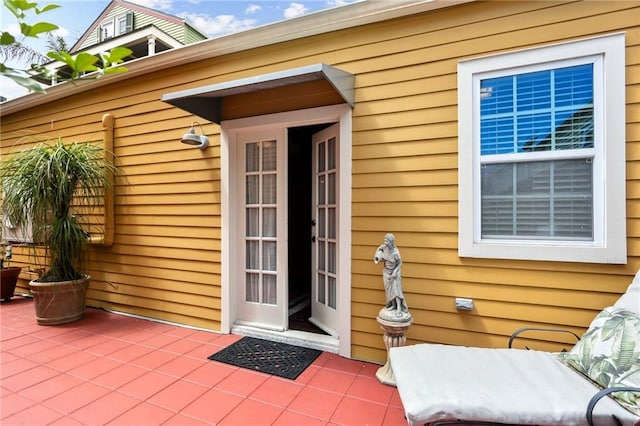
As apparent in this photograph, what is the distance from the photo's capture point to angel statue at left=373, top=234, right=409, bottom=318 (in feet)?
7.66

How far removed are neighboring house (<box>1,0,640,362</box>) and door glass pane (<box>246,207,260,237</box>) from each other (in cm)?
2

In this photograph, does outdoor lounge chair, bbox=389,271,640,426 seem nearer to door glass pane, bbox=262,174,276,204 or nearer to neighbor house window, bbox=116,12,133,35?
door glass pane, bbox=262,174,276,204

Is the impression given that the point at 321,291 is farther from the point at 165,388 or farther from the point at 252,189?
the point at 165,388

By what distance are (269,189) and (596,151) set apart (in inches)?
105

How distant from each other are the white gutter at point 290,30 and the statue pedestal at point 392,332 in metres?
2.42

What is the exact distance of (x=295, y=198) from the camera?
503cm

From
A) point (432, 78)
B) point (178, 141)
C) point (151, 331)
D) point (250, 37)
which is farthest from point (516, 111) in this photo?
point (151, 331)

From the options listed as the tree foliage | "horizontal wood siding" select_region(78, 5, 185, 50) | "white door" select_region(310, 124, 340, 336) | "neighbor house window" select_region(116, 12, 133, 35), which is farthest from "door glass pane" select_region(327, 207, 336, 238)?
"neighbor house window" select_region(116, 12, 133, 35)

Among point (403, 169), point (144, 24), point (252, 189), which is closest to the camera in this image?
point (403, 169)

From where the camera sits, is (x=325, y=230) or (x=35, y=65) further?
(x=325, y=230)

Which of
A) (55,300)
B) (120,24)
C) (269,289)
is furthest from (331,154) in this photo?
(120,24)

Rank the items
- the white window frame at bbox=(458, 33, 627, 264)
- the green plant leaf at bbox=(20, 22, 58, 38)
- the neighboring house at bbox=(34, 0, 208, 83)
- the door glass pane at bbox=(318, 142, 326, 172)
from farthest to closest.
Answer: the neighboring house at bbox=(34, 0, 208, 83) < the door glass pane at bbox=(318, 142, 326, 172) < the white window frame at bbox=(458, 33, 627, 264) < the green plant leaf at bbox=(20, 22, 58, 38)

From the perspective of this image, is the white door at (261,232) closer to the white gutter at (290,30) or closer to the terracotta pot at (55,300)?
the white gutter at (290,30)

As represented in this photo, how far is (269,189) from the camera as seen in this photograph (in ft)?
10.7
